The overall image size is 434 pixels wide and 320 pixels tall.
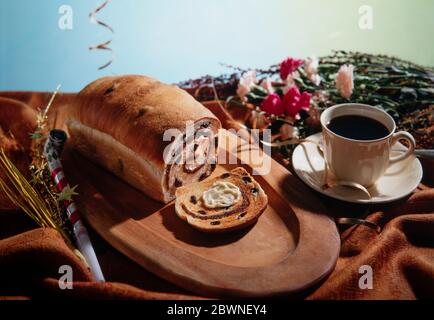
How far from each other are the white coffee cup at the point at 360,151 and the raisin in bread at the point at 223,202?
393mm

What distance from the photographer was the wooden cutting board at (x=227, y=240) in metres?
1.94

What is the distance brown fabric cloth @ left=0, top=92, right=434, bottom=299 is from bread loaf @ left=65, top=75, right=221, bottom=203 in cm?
40

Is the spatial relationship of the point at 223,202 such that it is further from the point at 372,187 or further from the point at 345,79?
the point at 345,79

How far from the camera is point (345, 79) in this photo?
2.76m

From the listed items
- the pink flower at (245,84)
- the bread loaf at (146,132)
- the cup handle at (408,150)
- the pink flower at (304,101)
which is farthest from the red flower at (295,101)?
the cup handle at (408,150)

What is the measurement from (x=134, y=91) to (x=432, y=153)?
153 cm

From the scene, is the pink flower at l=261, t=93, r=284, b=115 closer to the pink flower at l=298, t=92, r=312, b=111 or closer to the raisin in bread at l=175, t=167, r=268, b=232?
the pink flower at l=298, t=92, r=312, b=111

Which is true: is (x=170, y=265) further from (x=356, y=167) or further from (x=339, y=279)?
(x=356, y=167)

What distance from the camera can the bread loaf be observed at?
241 cm

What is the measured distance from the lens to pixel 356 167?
7.82ft

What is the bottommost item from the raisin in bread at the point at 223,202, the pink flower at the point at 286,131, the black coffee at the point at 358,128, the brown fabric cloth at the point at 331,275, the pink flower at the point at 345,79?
the brown fabric cloth at the point at 331,275

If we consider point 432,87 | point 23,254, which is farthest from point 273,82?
point 23,254

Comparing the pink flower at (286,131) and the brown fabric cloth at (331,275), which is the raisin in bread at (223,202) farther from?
the pink flower at (286,131)
